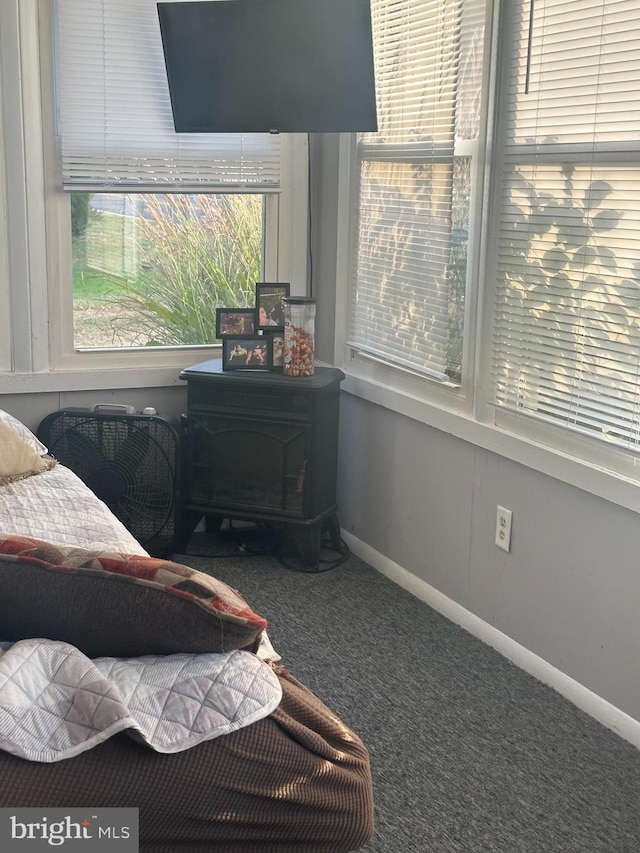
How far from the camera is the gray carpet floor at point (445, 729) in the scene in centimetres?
225

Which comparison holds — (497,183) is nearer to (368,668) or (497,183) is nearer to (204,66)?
(204,66)

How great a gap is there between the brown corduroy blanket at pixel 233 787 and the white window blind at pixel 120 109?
2696 mm

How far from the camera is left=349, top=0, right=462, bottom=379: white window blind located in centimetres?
328

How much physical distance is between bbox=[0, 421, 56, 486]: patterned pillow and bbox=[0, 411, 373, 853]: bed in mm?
1564

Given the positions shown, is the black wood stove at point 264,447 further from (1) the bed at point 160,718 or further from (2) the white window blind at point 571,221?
(1) the bed at point 160,718

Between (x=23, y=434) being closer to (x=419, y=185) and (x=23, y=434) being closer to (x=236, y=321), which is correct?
(x=236, y=321)

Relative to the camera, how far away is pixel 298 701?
5.10 ft

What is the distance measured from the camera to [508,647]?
121 inches

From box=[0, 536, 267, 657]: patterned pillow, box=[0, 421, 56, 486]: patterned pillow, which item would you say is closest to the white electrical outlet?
box=[0, 421, 56, 486]: patterned pillow

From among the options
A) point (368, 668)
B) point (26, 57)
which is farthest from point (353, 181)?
point (368, 668)

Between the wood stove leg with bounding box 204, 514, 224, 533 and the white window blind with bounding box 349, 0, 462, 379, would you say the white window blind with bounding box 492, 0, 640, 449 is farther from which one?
the wood stove leg with bounding box 204, 514, 224, 533

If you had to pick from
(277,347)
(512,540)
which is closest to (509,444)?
(512,540)

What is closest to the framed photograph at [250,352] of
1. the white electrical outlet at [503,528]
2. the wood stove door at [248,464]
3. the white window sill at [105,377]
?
the wood stove door at [248,464]

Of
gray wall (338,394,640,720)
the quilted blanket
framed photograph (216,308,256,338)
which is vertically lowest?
gray wall (338,394,640,720)
